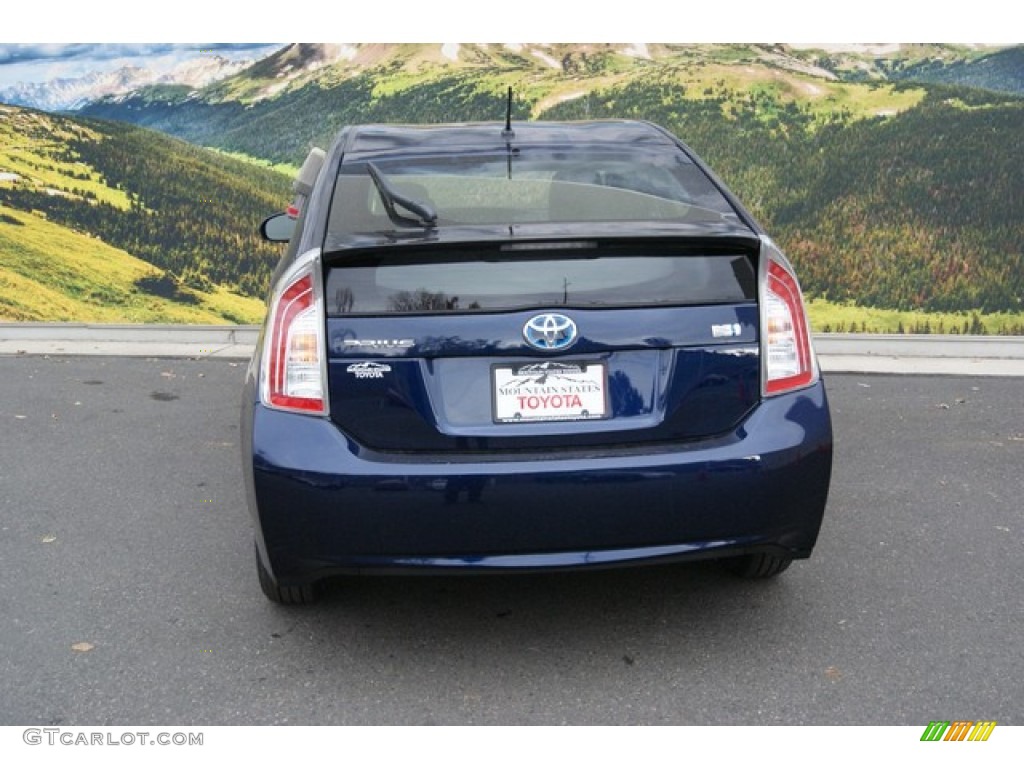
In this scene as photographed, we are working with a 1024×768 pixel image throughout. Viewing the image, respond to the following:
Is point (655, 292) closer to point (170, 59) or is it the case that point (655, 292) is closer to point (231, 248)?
point (231, 248)

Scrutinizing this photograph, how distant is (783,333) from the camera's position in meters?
3.36

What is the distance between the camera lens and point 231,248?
10.4 m

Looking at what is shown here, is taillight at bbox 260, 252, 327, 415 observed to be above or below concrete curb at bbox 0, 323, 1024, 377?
above

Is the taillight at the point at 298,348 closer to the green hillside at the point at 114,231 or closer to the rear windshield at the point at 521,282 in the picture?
the rear windshield at the point at 521,282

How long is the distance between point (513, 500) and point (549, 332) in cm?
50

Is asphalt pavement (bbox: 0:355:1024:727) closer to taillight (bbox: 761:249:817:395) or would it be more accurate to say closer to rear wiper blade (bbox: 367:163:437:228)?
taillight (bbox: 761:249:817:395)

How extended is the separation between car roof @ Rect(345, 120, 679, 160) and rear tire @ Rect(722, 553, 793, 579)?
1.59 m

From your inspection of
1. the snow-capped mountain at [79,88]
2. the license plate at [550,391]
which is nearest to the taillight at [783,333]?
the license plate at [550,391]

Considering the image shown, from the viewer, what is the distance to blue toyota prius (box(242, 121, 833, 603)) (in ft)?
10.3

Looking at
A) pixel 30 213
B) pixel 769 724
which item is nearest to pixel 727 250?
pixel 769 724

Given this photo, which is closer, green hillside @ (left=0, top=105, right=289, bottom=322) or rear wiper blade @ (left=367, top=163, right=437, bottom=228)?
rear wiper blade @ (left=367, top=163, right=437, bottom=228)

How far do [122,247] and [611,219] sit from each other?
793cm
